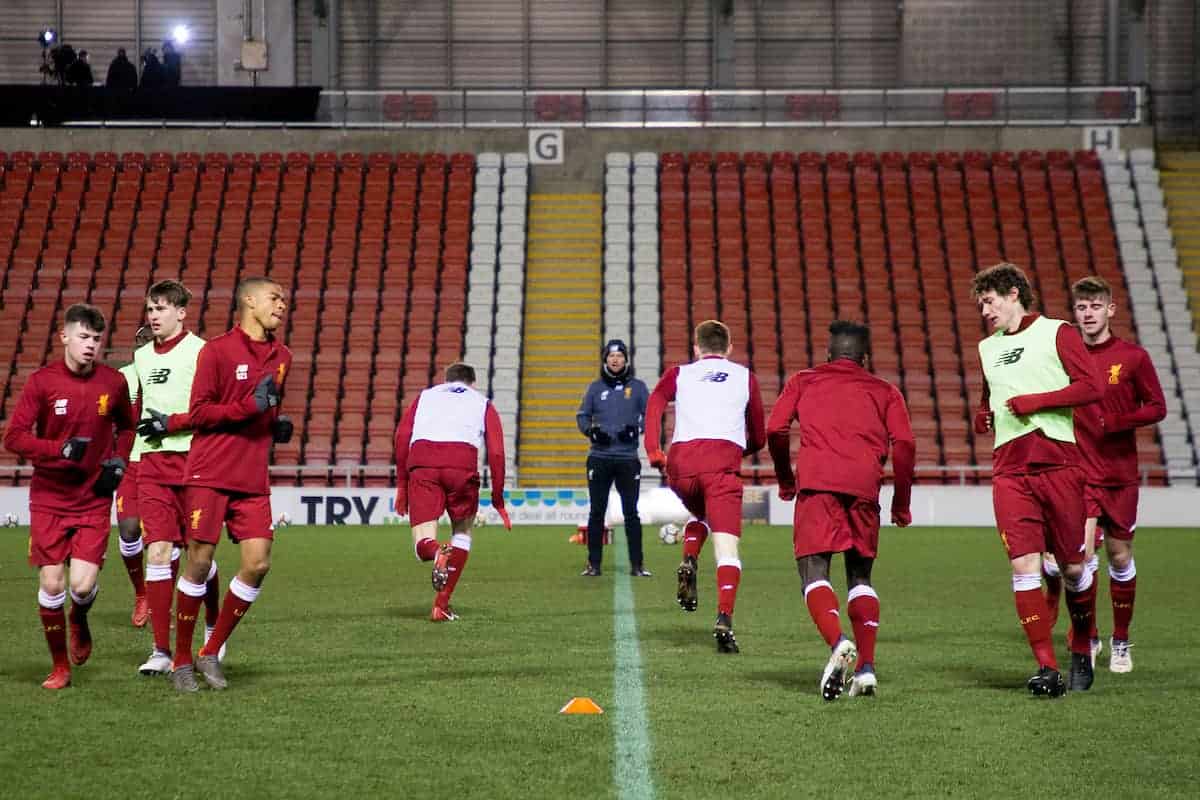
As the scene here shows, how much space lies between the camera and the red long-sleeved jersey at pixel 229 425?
24.0 feet

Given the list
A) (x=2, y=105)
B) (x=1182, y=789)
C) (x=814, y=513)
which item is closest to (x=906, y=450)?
(x=814, y=513)

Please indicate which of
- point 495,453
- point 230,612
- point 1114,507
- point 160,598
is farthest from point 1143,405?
point 160,598

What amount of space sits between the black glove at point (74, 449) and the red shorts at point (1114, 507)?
5.38m

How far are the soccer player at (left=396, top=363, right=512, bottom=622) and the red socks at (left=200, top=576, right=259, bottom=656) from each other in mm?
3106

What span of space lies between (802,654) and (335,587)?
18.0 ft

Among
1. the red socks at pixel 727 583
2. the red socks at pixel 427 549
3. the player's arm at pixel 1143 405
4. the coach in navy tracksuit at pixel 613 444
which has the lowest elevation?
the red socks at pixel 727 583

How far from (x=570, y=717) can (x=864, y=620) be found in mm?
1560

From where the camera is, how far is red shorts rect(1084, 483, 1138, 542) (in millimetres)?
8469

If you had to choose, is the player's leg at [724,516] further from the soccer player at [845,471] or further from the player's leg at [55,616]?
the player's leg at [55,616]

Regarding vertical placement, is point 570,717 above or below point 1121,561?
below

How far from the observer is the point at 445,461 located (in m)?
10.8

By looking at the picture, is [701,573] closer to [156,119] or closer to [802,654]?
[802,654]

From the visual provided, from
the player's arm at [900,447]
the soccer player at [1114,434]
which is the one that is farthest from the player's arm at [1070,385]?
the soccer player at [1114,434]

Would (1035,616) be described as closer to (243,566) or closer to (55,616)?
(243,566)
